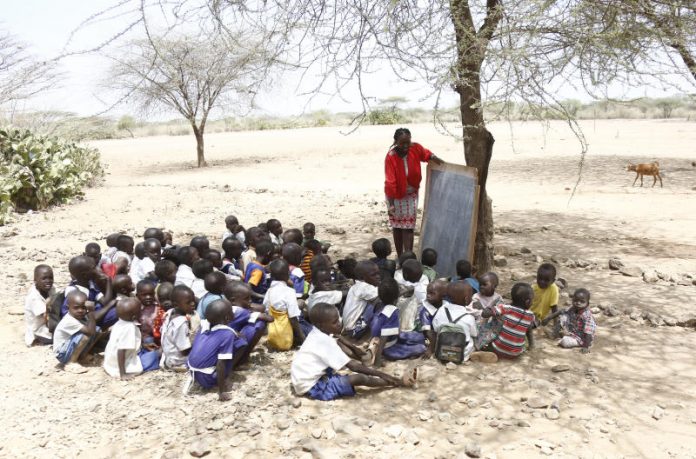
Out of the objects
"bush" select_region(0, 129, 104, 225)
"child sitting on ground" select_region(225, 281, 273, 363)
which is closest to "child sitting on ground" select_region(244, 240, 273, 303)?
"child sitting on ground" select_region(225, 281, 273, 363)

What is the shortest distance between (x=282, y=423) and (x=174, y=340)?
3.96 ft

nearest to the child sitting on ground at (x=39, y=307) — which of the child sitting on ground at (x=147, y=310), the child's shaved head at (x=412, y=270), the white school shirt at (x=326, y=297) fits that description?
the child sitting on ground at (x=147, y=310)

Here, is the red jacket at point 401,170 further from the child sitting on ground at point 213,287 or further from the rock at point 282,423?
the rock at point 282,423

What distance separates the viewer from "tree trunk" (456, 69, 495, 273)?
5824mm

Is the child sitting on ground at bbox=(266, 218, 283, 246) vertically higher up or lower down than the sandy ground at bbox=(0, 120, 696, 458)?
higher up

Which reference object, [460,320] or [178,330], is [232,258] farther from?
[460,320]

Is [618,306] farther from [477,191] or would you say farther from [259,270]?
[259,270]

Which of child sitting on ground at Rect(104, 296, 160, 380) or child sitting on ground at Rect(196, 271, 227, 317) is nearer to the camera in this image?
child sitting on ground at Rect(104, 296, 160, 380)

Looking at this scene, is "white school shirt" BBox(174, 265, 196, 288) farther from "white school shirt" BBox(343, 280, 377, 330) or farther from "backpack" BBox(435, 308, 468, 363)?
"backpack" BBox(435, 308, 468, 363)

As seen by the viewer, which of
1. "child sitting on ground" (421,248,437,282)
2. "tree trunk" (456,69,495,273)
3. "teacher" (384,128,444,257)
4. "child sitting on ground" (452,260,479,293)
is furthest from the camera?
"teacher" (384,128,444,257)

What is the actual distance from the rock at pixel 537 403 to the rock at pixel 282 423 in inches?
60.1

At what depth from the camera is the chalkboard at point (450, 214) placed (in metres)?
5.72

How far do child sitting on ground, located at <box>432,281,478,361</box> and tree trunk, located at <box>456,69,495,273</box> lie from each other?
1.57 meters

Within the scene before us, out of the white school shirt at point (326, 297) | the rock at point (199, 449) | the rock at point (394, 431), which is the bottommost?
the rock at point (199, 449)
